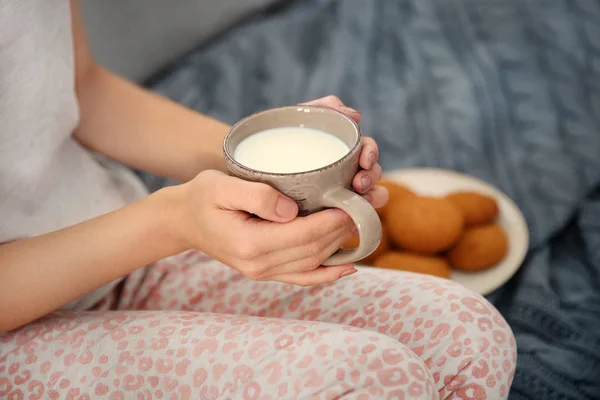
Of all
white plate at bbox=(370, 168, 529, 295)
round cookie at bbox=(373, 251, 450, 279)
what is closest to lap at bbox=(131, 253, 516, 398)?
round cookie at bbox=(373, 251, 450, 279)

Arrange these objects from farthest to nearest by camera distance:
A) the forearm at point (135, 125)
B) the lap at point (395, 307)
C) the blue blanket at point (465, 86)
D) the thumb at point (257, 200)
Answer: the blue blanket at point (465, 86) < the forearm at point (135, 125) < the lap at point (395, 307) < the thumb at point (257, 200)

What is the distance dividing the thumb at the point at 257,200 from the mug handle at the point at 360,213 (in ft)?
0.12

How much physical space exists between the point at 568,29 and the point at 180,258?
1.18 metres

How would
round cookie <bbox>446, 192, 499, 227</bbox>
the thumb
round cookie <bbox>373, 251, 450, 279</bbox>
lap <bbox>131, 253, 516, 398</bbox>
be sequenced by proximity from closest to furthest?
1. the thumb
2. lap <bbox>131, 253, 516, 398</bbox>
3. round cookie <bbox>373, 251, 450, 279</bbox>
4. round cookie <bbox>446, 192, 499, 227</bbox>

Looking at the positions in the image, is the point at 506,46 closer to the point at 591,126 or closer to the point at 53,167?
the point at 591,126

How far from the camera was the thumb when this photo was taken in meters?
0.52

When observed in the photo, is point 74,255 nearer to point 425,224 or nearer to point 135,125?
point 135,125

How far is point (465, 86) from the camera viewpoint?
1.43m

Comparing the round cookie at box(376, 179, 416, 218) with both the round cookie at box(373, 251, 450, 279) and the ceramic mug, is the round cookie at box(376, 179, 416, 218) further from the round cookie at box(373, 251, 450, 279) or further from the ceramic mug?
the ceramic mug

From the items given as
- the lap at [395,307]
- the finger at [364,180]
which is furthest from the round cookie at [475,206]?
the finger at [364,180]

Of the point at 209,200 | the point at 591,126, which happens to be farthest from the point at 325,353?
the point at 591,126

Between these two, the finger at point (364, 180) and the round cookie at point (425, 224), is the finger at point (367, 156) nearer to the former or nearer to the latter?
the finger at point (364, 180)

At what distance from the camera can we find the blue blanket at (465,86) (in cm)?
121

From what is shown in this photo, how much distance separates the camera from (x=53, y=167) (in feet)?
2.50
